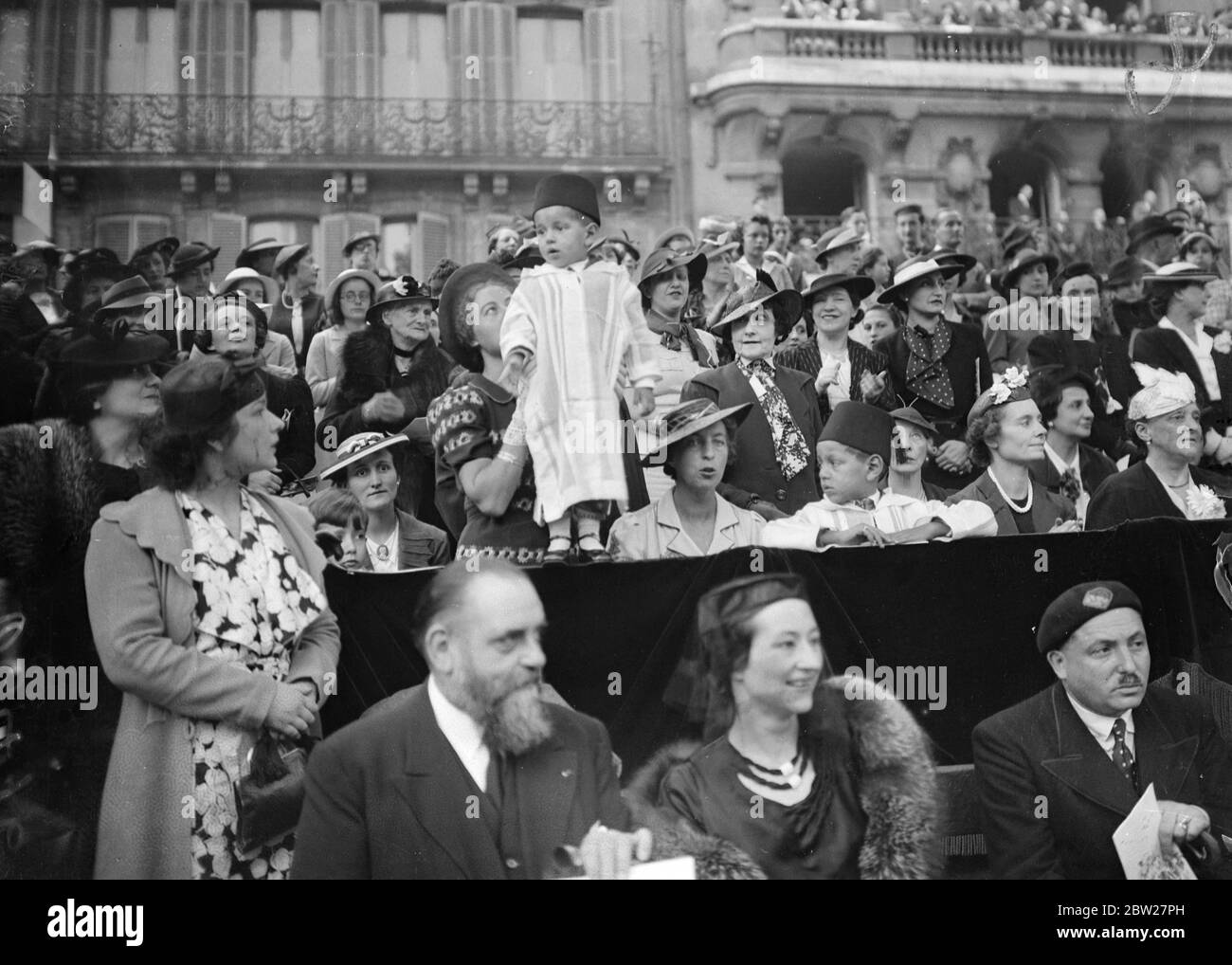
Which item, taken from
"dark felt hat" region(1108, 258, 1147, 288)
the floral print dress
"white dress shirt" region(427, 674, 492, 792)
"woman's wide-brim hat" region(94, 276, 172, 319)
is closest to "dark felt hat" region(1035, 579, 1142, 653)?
"white dress shirt" region(427, 674, 492, 792)

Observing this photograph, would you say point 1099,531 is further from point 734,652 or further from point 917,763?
point 734,652

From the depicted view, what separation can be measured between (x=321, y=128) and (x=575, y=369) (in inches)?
105

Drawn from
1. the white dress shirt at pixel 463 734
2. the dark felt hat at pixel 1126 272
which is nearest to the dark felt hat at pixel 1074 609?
the white dress shirt at pixel 463 734

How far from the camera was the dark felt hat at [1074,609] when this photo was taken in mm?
6258

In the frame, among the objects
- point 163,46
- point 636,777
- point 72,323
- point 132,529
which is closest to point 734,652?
point 636,777

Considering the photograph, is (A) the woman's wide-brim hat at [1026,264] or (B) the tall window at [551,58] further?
(A) the woman's wide-brim hat at [1026,264]

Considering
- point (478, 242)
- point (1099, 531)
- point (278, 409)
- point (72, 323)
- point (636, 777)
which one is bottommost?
point (636, 777)

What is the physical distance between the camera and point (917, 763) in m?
6.03

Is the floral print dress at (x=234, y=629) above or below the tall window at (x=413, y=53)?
below

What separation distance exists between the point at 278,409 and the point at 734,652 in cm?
256

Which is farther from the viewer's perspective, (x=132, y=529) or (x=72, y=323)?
(x=72, y=323)

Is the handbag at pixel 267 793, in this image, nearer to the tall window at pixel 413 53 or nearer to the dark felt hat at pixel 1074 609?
the dark felt hat at pixel 1074 609

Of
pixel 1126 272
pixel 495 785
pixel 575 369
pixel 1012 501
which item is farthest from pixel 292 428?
pixel 1126 272

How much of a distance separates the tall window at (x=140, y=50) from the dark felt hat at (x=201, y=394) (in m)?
2.33
